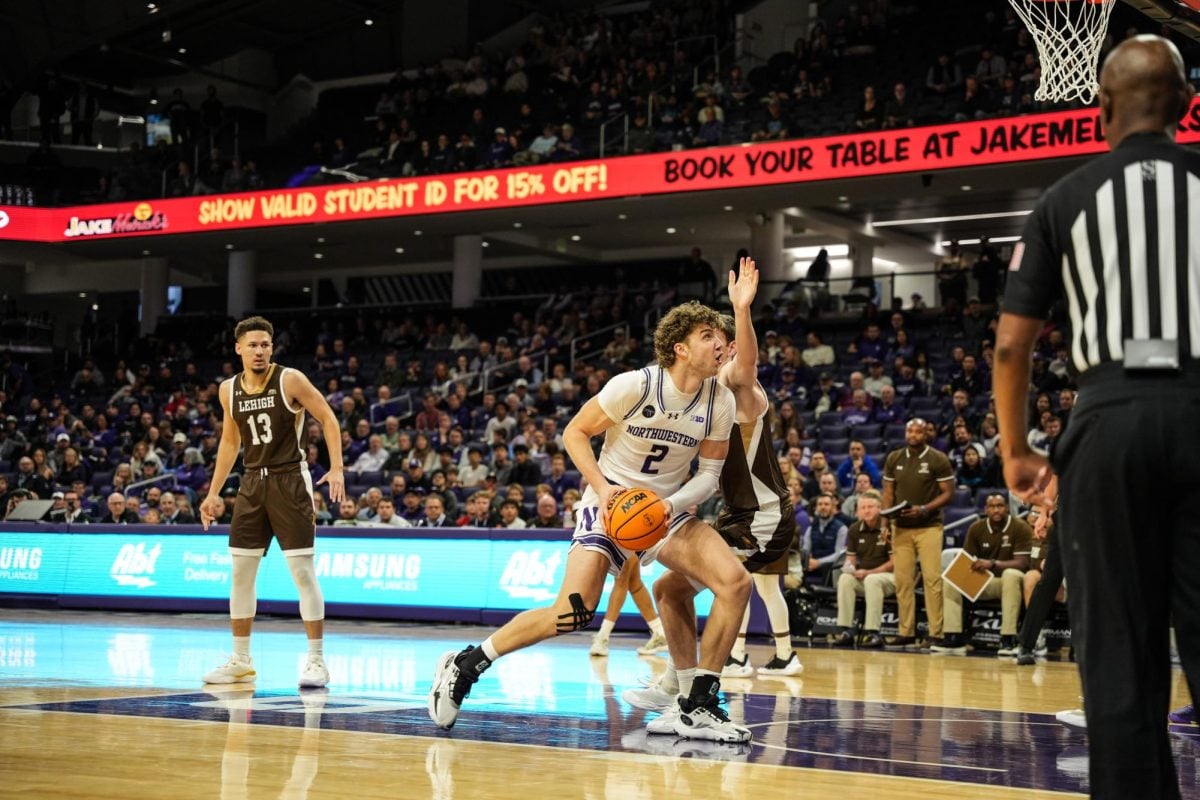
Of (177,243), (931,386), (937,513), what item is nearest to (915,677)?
(937,513)

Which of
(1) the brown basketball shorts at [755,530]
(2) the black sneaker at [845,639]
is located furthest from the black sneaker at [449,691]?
(2) the black sneaker at [845,639]

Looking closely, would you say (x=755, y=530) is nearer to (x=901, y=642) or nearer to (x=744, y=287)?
(x=744, y=287)

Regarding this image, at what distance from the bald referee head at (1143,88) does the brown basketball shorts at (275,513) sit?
648 cm

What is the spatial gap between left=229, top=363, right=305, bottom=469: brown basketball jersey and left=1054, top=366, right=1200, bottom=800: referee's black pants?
6.57 metres

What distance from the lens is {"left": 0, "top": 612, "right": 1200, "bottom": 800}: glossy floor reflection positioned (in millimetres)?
5059

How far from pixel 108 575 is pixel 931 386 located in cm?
1181

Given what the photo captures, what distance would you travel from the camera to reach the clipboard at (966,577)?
13930 millimetres

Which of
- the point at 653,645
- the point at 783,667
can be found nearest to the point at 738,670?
the point at 783,667

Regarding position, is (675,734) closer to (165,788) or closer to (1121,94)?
(165,788)

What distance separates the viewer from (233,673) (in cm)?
866

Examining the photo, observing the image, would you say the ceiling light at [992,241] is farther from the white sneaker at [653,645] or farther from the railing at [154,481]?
the white sneaker at [653,645]

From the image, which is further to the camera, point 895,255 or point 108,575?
point 895,255

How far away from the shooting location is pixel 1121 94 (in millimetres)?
3287

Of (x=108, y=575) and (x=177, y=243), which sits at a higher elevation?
(x=177, y=243)
